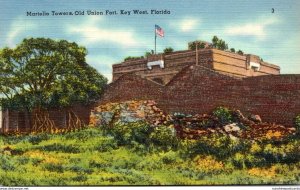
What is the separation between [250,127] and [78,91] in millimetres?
6093

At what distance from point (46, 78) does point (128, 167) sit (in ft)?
16.4

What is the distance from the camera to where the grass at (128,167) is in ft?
39.4

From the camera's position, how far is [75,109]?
56.8ft

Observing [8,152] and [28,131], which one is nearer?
[8,152]

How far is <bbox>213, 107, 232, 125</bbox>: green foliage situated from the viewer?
1447 centimetres

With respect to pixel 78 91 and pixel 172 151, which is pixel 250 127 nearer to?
pixel 172 151

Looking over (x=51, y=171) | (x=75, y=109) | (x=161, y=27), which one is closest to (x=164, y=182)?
(x=51, y=171)

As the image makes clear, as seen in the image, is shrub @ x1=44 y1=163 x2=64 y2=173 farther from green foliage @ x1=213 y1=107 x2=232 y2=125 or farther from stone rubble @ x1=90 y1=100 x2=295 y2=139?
green foliage @ x1=213 y1=107 x2=232 y2=125

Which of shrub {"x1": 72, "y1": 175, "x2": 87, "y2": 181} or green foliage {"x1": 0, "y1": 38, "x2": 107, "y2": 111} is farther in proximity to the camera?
green foliage {"x1": 0, "y1": 38, "x2": 107, "y2": 111}

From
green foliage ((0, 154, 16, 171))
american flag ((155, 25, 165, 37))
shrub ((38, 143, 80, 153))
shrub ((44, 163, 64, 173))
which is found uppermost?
american flag ((155, 25, 165, 37))

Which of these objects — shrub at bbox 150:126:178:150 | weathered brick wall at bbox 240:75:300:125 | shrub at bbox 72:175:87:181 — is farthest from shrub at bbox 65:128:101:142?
weathered brick wall at bbox 240:75:300:125

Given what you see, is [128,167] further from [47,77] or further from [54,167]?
[47,77]

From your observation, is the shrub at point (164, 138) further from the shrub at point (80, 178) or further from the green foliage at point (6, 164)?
the green foliage at point (6, 164)

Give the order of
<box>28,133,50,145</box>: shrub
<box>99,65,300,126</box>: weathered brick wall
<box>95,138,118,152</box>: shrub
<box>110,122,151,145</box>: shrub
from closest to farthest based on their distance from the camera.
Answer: <box>99,65,300,126</box>: weathered brick wall
<box>95,138,118,152</box>: shrub
<box>110,122,151,145</box>: shrub
<box>28,133,50,145</box>: shrub
